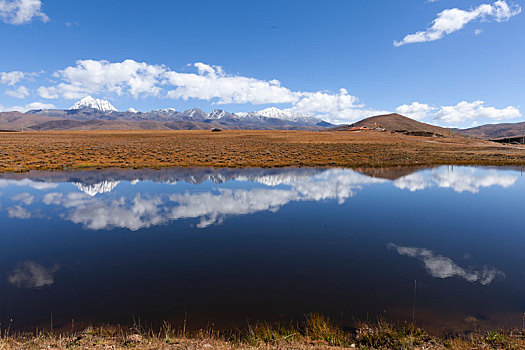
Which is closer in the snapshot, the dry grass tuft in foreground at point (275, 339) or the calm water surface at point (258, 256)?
the dry grass tuft in foreground at point (275, 339)

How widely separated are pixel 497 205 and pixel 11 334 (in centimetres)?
3045

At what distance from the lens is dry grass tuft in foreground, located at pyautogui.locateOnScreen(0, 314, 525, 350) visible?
717cm

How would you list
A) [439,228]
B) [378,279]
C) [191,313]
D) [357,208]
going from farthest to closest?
[357,208] → [439,228] → [378,279] → [191,313]

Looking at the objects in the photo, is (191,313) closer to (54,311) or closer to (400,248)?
(54,311)

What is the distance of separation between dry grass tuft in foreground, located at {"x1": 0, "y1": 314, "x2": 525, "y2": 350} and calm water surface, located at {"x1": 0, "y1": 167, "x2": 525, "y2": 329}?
Result: 0.61 metres

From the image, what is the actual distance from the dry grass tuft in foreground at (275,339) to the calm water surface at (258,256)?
0.61m

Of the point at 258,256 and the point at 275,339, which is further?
the point at 258,256

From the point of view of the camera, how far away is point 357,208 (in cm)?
2192

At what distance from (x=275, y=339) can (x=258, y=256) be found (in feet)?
18.8

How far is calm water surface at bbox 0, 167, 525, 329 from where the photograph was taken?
916 cm

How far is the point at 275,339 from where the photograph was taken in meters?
7.53

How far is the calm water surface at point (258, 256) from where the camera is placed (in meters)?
9.16

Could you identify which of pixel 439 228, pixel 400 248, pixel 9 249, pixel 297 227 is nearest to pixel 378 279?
pixel 400 248

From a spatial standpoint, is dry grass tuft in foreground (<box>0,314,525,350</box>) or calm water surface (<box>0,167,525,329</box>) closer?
dry grass tuft in foreground (<box>0,314,525,350</box>)
